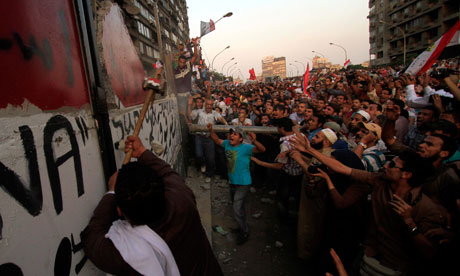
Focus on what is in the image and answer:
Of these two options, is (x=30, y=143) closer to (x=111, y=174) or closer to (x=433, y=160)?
(x=111, y=174)

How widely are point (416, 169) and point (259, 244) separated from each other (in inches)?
107

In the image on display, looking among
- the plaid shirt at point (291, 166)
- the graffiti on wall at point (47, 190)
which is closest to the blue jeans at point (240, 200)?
the plaid shirt at point (291, 166)

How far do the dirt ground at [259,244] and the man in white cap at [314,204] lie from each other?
0.47m

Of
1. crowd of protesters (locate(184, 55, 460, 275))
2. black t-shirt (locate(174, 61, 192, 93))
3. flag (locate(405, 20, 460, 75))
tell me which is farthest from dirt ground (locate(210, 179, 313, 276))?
flag (locate(405, 20, 460, 75))

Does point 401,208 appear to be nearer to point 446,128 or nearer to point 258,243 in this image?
point 446,128

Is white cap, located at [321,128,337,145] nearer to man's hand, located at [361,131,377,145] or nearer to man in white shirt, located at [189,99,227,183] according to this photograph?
man's hand, located at [361,131,377,145]

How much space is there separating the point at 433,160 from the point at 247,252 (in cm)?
268

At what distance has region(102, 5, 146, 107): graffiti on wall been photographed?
2121 millimetres

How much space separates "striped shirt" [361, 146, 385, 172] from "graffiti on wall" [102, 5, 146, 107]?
276cm

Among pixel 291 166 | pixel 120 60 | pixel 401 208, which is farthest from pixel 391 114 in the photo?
pixel 120 60

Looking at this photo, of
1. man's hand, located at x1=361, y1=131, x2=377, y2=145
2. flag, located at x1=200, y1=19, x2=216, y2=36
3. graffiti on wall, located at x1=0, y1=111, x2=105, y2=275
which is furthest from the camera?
flag, located at x1=200, y1=19, x2=216, y2=36

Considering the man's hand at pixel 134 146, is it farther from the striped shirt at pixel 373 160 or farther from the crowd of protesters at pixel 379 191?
the striped shirt at pixel 373 160

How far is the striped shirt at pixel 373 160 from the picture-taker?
2.92 m

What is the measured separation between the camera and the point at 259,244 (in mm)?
3957
